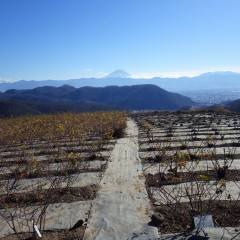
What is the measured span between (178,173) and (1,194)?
3.71 metres

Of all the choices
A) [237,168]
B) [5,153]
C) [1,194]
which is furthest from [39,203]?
[5,153]

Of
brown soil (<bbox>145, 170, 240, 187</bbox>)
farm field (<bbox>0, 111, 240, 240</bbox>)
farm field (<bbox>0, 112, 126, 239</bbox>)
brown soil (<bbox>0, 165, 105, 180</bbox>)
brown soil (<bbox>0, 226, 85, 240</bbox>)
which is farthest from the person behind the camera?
brown soil (<bbox>0, 165, 105, 180</bbox>)

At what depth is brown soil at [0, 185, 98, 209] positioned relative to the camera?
6.74 meters

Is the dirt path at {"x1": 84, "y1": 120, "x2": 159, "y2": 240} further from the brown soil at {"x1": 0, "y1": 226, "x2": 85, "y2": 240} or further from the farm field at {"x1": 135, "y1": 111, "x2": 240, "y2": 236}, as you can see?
the farm field at {"x1": 135, "y1": 111, "x2": 240, "y2": 236}

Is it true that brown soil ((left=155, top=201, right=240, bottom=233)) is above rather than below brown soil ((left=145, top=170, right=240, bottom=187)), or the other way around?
below

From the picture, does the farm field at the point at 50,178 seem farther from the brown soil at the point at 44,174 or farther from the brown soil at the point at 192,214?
the brown soil at the point at 192,214

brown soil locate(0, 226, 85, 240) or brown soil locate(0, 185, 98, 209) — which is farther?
brown soil locate(0, 185, 98, 209)

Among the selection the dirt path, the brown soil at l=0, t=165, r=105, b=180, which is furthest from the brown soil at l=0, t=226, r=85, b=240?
the brown soil at l=0, t=165, r=105, b=180

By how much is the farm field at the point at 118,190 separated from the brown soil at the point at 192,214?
0.6 inches

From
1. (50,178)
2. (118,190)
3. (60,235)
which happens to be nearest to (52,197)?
(118,190)

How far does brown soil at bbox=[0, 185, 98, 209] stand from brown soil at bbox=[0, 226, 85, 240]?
3.84 ft

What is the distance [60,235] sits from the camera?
5332 millimetres

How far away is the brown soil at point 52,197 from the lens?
22.1 ft

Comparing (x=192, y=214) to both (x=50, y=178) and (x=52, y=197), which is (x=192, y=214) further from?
(x=50, y=178)
